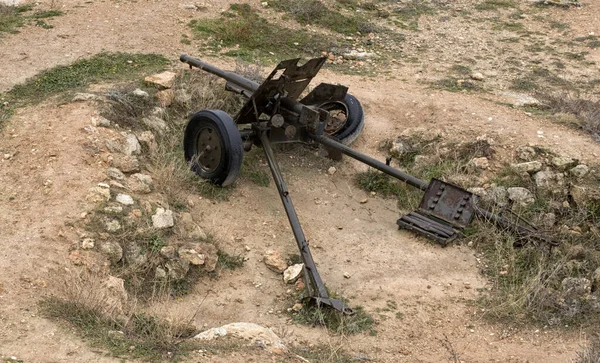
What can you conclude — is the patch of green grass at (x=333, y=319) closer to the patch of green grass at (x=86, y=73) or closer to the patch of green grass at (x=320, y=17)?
the patch of green grass at (x=86, y=73)

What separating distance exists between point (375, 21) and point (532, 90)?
11.2ft

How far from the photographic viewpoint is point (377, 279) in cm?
664

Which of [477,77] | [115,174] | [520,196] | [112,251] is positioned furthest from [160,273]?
[477,77]

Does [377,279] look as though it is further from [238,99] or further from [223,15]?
Answer: [223,15]

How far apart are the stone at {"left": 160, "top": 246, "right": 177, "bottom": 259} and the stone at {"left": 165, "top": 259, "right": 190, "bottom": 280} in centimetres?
5

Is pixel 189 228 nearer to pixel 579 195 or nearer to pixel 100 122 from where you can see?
pixel 100 122

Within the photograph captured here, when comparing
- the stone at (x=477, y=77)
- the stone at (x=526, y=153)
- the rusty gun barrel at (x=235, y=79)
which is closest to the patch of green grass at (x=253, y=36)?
the rusty gun barrel at (x=235, y=79)

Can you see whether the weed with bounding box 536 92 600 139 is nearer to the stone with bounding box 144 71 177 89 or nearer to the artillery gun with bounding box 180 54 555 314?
the artillery gun with bounding box 180 54 555 314

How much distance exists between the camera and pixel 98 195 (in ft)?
20.8

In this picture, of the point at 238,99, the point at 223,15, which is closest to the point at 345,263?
the point at 238,99

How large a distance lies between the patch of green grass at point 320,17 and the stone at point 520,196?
5.05 m

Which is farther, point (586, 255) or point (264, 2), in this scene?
point (264, 2)

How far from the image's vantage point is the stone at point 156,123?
7.93 meters

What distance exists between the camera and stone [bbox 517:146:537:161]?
26.1ft
